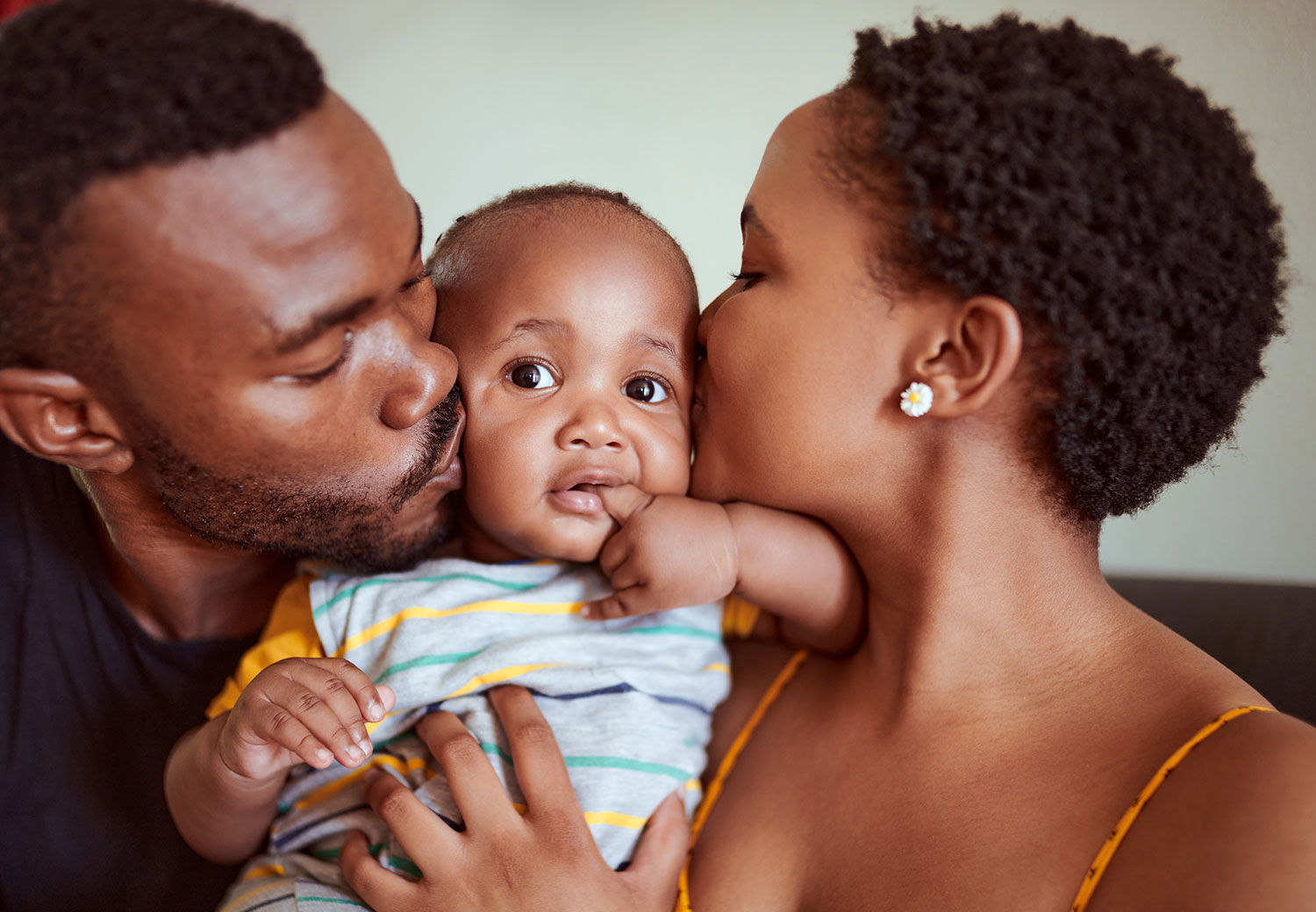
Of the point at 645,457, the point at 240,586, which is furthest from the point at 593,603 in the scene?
the point at 240,586

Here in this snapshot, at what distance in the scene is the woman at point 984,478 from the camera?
1013mm

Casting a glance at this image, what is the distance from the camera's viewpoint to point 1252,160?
1094mm

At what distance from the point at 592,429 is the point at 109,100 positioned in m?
0.66

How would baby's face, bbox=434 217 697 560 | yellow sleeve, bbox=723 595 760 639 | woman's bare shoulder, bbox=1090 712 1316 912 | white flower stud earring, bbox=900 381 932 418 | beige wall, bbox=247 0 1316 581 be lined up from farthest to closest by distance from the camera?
beige wall, bbox=247 0 1316 581 → yellow sleeve, bbox=723 595 760 639 → baby's face, bbox=434 217 697 560 → white flower stud earring, bbox=900 381 932 418 → woman's bare shoulder, bbox=1090 712 1316 912

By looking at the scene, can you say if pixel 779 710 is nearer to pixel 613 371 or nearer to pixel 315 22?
→ pixel 613 371

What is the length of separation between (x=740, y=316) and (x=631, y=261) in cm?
22

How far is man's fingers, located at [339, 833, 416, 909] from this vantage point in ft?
3.92

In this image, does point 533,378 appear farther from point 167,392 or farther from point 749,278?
point 167,392

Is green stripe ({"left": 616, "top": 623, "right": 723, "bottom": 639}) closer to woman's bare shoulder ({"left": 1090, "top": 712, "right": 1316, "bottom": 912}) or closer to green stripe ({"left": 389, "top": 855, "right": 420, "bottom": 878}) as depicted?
green stripe ({"left": 389, "top": 855, "right": 420, "bottom": 878})

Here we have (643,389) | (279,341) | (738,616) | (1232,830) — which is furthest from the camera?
Result: (738,616)

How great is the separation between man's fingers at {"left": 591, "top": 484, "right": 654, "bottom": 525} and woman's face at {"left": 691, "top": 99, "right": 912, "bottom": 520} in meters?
0.14

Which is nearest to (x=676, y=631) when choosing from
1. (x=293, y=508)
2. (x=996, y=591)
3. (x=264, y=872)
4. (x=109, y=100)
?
(x=996, y=591)

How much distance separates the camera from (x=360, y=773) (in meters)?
1.37

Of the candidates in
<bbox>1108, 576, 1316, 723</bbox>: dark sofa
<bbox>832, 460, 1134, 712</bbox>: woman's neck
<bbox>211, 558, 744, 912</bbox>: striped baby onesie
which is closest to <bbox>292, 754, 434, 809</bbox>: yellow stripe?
<bbox>211, 558, 744, 912</bbox>: striped baby onesie
